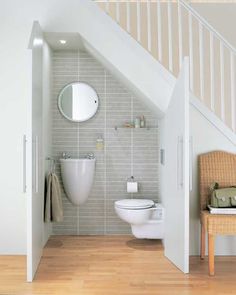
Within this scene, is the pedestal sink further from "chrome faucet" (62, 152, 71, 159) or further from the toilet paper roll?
the toilet paper roll

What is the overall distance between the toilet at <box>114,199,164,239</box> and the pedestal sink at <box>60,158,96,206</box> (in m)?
0.60

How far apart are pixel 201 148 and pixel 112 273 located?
1496mm

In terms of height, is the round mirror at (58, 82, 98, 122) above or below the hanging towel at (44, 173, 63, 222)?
above

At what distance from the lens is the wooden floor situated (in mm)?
3236

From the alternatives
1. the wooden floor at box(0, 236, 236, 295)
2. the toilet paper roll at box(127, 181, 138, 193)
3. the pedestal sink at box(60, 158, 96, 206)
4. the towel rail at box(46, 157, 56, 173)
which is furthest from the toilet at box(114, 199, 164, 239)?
the towel rail at box(46, 157, 56, 173)

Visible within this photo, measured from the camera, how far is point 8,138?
165 inches

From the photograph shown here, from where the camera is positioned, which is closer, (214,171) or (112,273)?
(112,273)

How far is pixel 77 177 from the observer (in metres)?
4.96

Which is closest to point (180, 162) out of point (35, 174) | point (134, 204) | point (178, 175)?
point (178, 175)

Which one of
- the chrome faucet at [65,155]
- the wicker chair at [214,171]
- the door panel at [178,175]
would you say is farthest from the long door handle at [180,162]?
the chrome faucet at [65,155]

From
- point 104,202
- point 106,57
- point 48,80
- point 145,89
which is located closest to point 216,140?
point 145,89

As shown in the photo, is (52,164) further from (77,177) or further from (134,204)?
(134,204)

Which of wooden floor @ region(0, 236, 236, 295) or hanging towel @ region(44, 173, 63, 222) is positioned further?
hanging towel @ region(44, 173, 63, 222)

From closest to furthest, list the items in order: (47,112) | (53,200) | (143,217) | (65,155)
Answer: (143,217) → (53,200) → (47,112) → (65,155)
